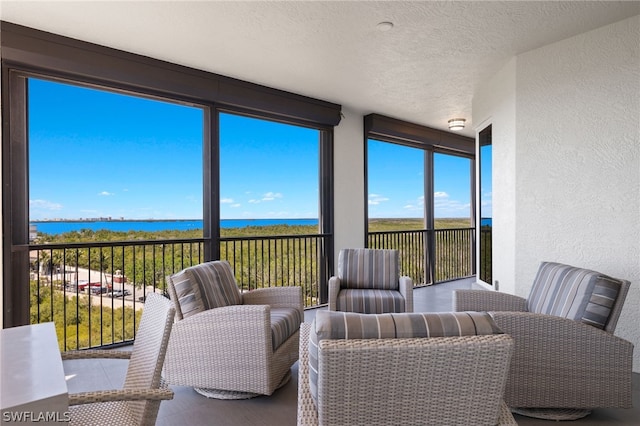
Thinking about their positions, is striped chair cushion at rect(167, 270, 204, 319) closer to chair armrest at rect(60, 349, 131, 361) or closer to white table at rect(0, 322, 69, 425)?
chair armrest at rect(60, 349, 131, 361)

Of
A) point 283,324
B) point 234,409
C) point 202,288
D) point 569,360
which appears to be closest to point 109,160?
point 202,288

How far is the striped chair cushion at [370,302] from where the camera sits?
10.7 feet

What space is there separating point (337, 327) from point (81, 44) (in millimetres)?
3282

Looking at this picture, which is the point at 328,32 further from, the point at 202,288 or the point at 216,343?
the point at 216,343

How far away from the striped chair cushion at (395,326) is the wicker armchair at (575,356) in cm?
101

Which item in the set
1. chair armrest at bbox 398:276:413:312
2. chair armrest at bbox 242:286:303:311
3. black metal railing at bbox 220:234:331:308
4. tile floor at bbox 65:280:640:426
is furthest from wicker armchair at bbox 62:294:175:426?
black metal railing at bbox 220:234:331:308

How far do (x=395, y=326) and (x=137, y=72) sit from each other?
3.29 metres

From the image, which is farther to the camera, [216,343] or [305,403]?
[216,343]

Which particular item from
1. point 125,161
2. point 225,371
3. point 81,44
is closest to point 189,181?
point 125,161

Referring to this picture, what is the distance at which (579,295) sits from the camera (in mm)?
2090

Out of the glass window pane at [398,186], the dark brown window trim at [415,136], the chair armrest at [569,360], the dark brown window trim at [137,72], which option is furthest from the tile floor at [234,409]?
the glass window pane at [398,186]

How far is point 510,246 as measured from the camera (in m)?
3.51

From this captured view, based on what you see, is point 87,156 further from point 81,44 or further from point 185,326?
point 185,326

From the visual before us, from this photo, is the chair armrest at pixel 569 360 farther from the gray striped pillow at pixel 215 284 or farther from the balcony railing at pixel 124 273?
the balcony railing at pixel 124 273
